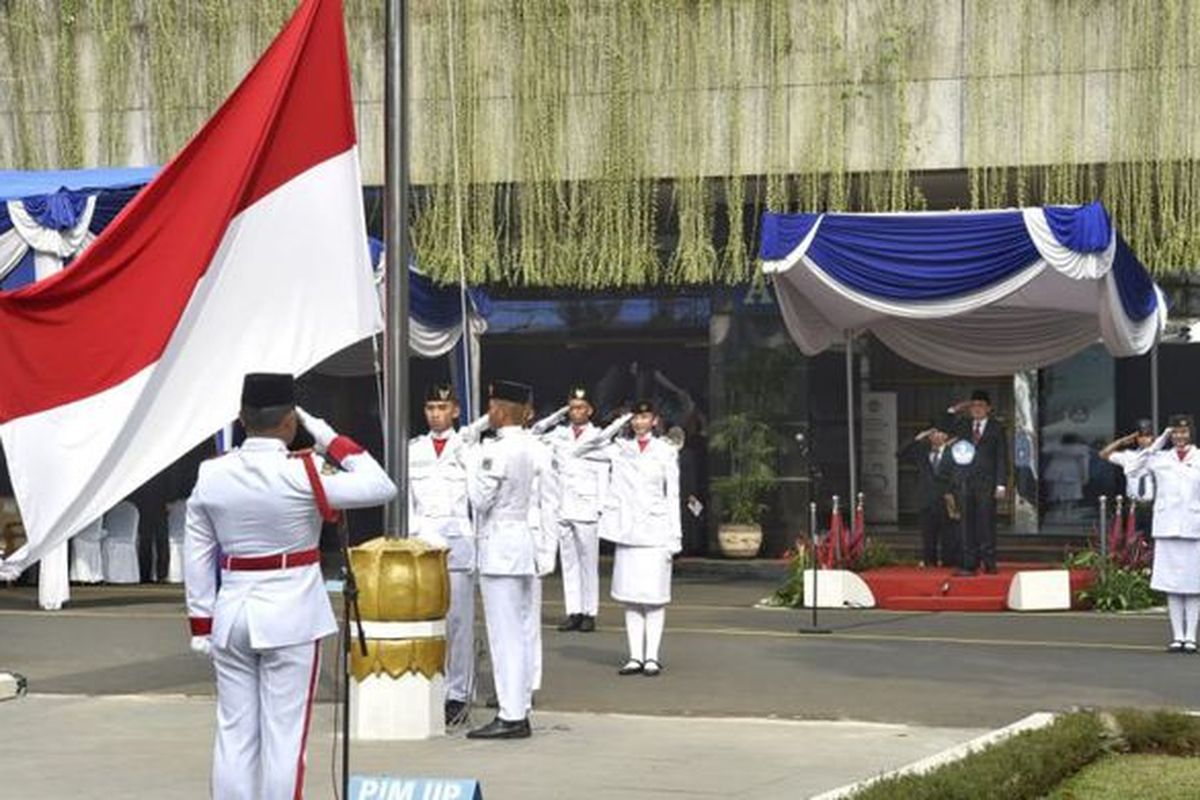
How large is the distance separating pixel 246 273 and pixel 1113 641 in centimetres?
955

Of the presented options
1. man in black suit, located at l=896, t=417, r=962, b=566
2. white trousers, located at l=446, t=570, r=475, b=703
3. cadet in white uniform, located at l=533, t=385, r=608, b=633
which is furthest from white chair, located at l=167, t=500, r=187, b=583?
white trousers, located at l=446, t=570, r=475, b=703

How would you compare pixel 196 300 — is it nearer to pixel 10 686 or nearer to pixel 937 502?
pixel 10 686

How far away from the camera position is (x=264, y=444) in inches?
360

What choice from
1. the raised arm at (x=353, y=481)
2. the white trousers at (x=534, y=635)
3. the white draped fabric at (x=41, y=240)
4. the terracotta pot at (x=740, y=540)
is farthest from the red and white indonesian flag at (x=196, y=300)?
→ the terracotta pot at (x=740, y=540)

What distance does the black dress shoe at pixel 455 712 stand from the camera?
1367 centimetres

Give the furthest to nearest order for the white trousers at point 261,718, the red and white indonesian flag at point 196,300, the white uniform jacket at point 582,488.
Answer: the white uniform jacket at point 582,488 < the red and white indonesian flag at point 196,300 < the white trousers at point 261,718

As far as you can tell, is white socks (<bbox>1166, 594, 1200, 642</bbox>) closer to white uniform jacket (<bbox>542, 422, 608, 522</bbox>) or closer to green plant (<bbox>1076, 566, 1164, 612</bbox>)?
green plant (<bbox>1076, 566, 1164, 612</bbox>)

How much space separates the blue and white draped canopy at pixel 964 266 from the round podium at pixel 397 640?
8.48 meters

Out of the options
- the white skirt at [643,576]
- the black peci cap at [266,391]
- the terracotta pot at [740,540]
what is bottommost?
the terracotta pot at [740,540]

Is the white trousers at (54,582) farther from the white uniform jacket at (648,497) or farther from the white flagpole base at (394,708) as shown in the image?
the white flagpole base at (394,708)

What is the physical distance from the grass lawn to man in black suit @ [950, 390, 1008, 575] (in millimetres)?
10867

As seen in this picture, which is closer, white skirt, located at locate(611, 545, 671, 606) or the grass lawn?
the grass lawn

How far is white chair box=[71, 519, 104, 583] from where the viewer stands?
85.0 ft

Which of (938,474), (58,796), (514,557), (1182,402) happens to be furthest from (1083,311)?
(58,796)
